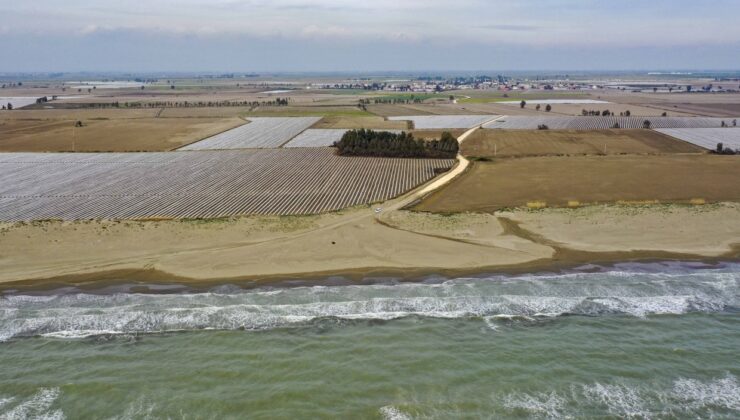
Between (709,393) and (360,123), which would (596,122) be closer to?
(360,123)

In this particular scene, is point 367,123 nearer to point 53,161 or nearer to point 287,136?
point 287,136

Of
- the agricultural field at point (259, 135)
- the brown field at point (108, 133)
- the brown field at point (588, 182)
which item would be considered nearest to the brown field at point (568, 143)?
the brown field at point (588, 182)

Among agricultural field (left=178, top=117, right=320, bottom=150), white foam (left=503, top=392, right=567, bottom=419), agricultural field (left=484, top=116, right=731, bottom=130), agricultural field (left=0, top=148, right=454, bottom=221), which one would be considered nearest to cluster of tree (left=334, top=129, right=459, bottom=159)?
agricultural field (left=0, top=148, right=454, bottom=221)

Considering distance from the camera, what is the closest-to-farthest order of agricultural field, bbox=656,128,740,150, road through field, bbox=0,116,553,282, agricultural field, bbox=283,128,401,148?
road through field, bbox=0,116,553,282 < agricultural field, bbox=656,128,740,150 < agricultural field, bbox=283,128,401,148

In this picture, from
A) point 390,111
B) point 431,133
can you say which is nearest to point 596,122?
point 431,133

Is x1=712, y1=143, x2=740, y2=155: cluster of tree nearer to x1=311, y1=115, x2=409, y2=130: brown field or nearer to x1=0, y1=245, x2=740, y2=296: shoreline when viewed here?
x1=0, y1=245, x2=740, y2=296: shoreline
